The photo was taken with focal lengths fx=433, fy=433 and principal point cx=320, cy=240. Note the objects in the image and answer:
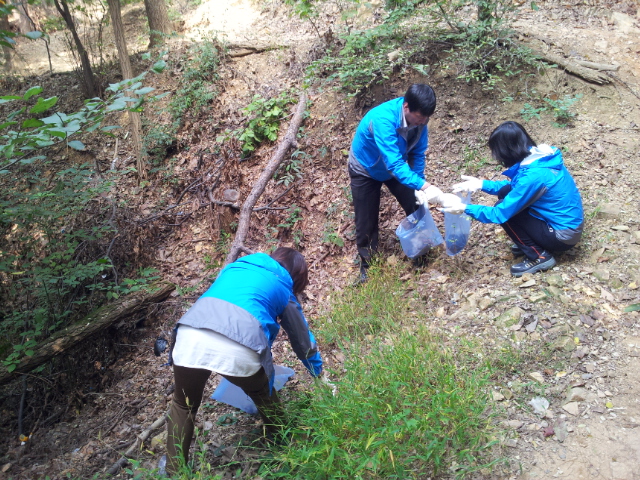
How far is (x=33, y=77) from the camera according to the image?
9906 mm

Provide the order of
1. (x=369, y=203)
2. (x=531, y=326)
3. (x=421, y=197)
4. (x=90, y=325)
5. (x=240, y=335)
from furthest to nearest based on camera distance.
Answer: (x=90, y=325) < (x=369, y=203) < (x=421, y=197) < (x=531, y=326) < (x=240, y=335)

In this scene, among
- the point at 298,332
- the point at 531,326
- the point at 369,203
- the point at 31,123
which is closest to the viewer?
the point at 31,123

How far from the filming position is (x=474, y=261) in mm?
4211

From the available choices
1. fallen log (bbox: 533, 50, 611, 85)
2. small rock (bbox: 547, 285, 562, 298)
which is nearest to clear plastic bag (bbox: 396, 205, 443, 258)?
small rock (bbox: 547, 285, 562, 298)

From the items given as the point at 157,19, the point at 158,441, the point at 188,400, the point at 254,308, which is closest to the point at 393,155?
the point at 254,308

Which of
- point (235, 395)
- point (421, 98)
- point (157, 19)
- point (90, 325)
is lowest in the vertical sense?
point (90, 325)

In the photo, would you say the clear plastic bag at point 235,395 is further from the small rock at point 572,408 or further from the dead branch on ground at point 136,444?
the small rock at point 572,408

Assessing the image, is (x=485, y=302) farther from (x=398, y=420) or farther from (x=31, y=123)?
(x=31, y=123)

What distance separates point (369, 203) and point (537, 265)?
155 cm

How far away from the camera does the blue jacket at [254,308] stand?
2338 mm

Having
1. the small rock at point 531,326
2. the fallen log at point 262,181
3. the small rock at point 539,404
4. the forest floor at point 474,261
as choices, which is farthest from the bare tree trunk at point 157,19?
the small rock at point 539,404

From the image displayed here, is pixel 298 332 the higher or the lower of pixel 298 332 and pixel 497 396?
the higher

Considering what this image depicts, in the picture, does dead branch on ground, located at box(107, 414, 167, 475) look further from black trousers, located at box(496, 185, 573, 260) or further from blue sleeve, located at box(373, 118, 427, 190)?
black trousers, located at box(496, 185, 573, 260)

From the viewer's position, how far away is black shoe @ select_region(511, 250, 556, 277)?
3668 mm
